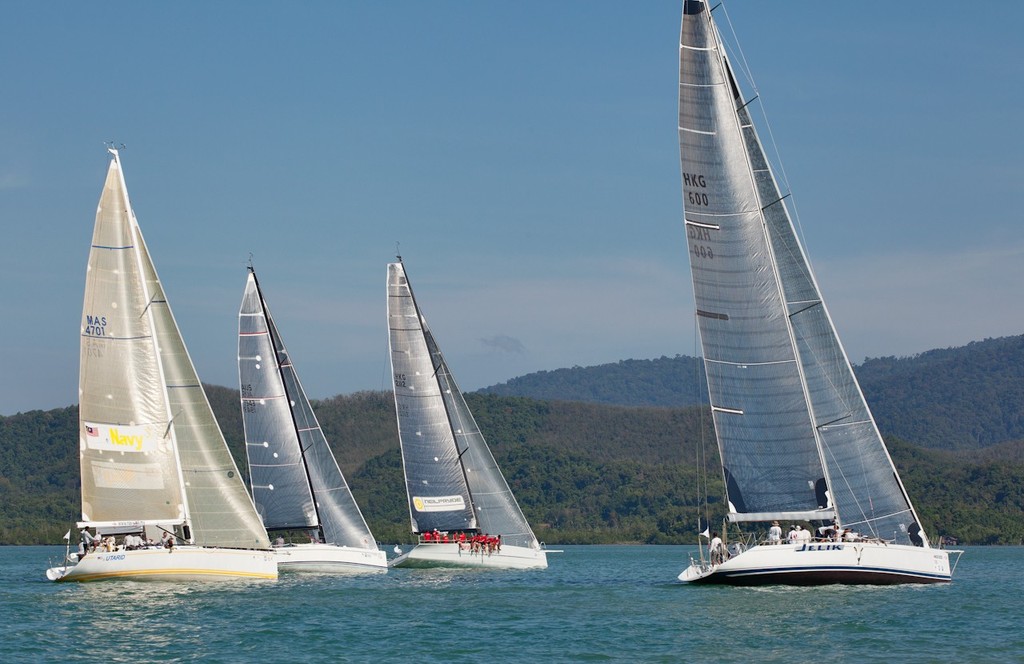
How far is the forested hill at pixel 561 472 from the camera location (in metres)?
109

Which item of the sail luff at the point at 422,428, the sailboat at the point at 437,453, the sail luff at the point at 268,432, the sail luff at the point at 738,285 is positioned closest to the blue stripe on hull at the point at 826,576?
the sail luff at the point at 738,285

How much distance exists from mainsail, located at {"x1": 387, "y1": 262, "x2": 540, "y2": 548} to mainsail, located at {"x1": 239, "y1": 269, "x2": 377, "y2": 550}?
3467 mm

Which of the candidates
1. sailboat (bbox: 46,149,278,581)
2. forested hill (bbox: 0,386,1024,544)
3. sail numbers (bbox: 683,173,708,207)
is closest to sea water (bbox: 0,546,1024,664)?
sailboat (bbox: 46,149,278,581)

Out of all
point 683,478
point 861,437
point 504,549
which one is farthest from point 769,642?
point 683,478

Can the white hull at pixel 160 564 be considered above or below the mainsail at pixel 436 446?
below

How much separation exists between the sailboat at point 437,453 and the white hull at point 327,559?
242cm

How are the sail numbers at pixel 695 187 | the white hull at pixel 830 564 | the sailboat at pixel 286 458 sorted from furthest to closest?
1. the sailboat at pixel 286 458
2. the sail numbers at pixel 695 187
3. the white hull at pixel 830 564

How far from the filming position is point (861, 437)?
37781mm

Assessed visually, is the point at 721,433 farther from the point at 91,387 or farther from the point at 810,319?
the point at 91,387

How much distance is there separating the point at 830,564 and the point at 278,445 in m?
22.0

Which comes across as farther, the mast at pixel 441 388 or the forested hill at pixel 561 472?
the forested hill at pixel 561 472

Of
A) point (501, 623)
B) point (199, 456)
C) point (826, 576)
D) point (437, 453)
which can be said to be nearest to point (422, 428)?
point (437, 453)

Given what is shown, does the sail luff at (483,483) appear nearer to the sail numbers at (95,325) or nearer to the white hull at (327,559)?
the white hull at (327,559)

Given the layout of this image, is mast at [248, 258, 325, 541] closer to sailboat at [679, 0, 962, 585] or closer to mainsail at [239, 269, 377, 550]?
mainsail at [239, 269, 377, 550]
